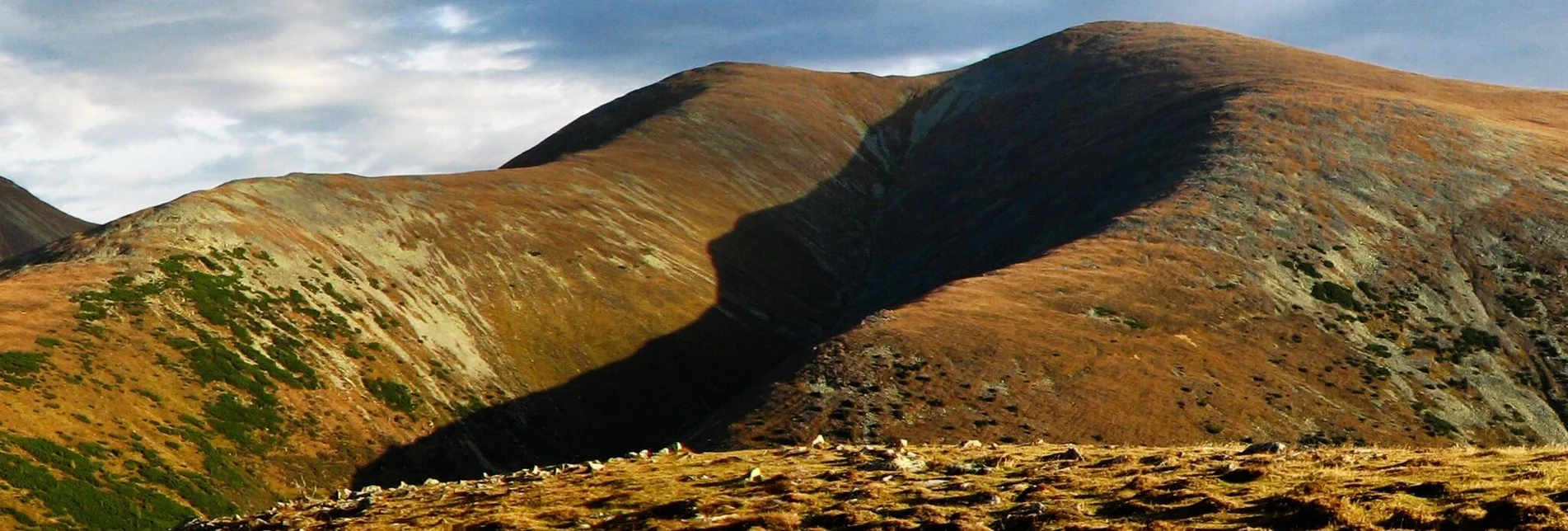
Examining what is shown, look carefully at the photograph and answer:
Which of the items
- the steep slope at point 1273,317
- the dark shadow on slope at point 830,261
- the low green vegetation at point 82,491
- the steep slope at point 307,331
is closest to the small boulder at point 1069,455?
the steep slope at point 1273,317

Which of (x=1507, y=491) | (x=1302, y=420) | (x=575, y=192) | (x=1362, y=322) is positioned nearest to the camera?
(x=1507, y=491)

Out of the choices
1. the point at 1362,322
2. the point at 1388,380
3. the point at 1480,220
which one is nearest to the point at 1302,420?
the point at 1388,380

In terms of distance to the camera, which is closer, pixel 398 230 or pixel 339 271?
pixel 339 271

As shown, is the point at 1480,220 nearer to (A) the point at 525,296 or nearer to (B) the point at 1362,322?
(B) the point at 1362,322

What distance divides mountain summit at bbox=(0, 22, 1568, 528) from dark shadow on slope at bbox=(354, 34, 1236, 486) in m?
0.52

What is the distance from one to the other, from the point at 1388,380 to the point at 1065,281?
24.5m

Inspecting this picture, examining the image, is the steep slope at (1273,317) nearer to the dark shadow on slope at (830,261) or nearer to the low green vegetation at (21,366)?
the dark shadow on slope at (830,261)

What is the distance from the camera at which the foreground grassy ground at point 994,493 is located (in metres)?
18.7

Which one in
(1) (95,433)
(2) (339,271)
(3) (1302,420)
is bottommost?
(3) (1302,420)

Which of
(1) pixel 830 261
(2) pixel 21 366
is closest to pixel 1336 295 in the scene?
(1) pixel 830 261

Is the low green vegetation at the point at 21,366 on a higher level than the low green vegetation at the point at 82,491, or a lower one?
higher

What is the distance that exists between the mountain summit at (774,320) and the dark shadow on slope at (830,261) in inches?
20.4

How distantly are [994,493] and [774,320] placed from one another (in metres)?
101

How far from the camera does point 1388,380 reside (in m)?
82.1
